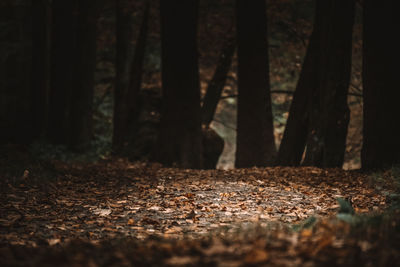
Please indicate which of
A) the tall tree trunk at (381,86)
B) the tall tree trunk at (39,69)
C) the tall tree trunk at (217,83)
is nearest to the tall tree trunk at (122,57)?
the tall tree trunk at (39,69)

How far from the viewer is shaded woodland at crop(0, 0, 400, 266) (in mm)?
2973

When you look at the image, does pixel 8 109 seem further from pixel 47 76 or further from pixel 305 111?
pixel 305 111

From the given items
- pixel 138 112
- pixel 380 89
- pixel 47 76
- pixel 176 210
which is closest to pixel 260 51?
pixel 380 89

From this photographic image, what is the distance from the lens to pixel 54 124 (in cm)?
1395

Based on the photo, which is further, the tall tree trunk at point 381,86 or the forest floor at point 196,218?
the tall tree trunk at point 381,86

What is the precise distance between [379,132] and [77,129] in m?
9.72

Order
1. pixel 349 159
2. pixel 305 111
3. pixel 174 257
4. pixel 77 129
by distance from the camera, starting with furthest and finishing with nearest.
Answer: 1. pixel 349 159
2. pixel 77 129
3. pixel 305 111
4. pixel 174 257

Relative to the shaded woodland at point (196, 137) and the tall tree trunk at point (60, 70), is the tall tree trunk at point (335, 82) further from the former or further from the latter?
the tall tree trunk at point (60, 70)

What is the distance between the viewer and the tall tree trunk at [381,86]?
7.64 metres

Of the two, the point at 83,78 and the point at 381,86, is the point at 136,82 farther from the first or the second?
the point at 381,86

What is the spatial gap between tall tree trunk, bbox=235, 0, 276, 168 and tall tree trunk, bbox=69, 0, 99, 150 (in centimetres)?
559

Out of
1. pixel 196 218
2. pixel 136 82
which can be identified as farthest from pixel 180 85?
pixel 196 218

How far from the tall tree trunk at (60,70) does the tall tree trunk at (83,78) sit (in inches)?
16.4

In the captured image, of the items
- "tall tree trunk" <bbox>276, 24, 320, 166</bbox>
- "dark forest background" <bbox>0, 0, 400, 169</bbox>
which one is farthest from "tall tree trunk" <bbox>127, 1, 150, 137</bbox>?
"tall tree trunk" <bbox>276, 24, 320, 166</bbox>
